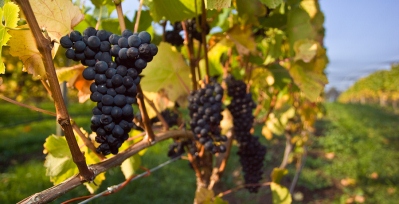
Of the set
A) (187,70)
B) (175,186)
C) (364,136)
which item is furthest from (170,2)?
(364,136)

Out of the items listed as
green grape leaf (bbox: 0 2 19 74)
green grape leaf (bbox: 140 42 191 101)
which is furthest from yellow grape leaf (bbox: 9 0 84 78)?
green grape leaf (bbox: 140 42 191 101)

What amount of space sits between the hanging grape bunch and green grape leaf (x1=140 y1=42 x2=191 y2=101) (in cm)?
50

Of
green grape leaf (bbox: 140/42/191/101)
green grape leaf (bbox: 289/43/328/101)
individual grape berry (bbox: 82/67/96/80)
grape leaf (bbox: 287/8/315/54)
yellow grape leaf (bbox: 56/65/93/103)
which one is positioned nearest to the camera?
individual grape berry (bbox: 82/67/96/80)

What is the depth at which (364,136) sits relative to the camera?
9.29 metres

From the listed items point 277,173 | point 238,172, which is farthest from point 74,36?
point 238,172

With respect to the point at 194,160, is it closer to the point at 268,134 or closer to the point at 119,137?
the point at 119,137

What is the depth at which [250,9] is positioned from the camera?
124 cm

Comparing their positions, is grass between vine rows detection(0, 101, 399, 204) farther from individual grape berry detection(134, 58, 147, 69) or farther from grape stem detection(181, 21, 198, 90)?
individual grape berry detection(134, 58, 147, 69)

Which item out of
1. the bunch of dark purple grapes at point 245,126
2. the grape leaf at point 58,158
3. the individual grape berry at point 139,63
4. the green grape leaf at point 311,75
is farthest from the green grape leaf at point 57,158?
the green grape leaf at point 311,75

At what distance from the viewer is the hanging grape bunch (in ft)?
2.08

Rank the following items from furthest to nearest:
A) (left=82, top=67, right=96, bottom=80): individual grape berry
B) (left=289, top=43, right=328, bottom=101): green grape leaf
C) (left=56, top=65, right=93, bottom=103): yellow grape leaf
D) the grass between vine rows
Answer: the grass between vine rows, (left=289, top=43, right=328, bottom=101): green grape leaf, (left=56, top=65, right=93, bottom=103): yellow grape leaf, (left=82, top=67, right=96, bottom=80): individual grape berry

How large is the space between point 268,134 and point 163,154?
327 centimetres

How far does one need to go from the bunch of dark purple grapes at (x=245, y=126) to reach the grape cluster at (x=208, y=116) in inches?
9.7

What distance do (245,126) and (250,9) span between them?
47 centimetres
